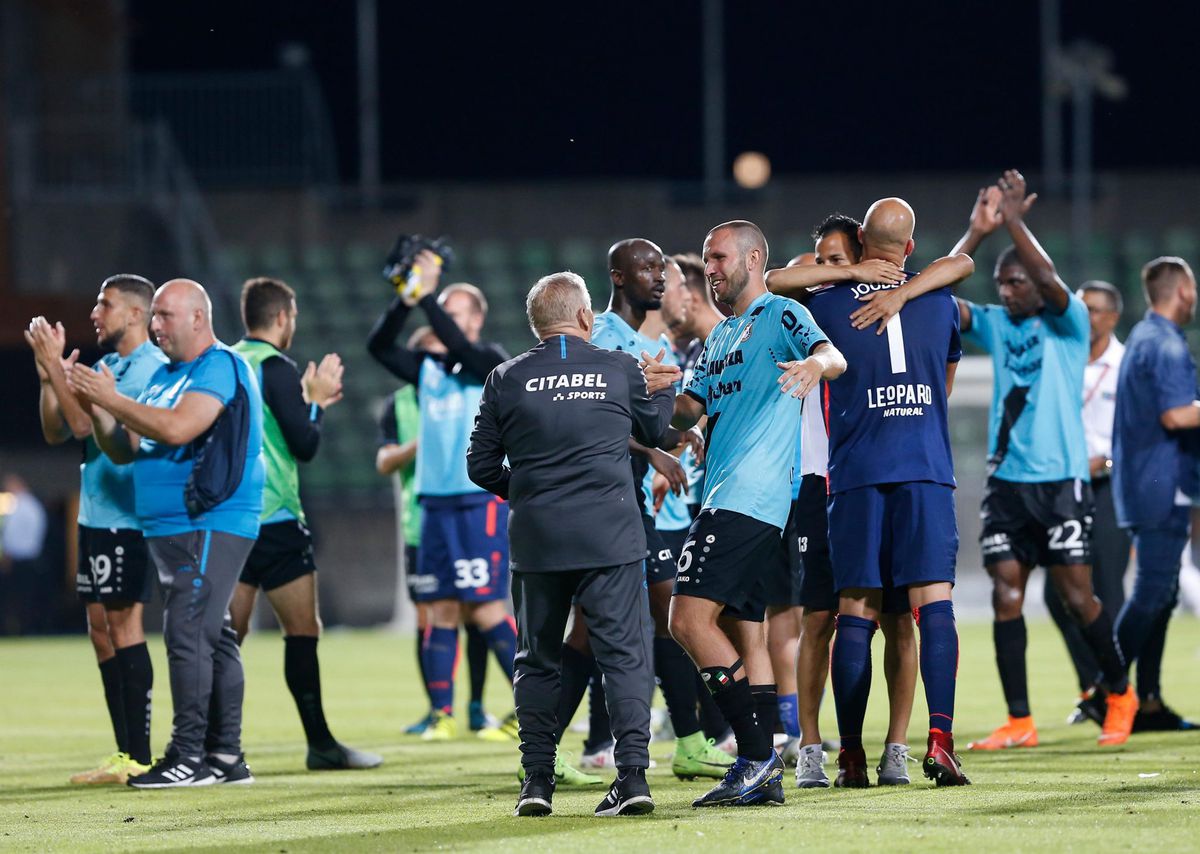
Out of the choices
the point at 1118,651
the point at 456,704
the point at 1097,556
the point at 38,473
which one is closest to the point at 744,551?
the point at 1118,651

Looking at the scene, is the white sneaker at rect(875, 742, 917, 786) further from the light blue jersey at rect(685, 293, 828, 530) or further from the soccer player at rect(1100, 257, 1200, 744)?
the soccer player at rect(1100, 257, 1200, 744)

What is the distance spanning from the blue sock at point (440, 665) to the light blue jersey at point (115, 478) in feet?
7.90

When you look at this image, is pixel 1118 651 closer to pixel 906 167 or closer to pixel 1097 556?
pixel 1097 556

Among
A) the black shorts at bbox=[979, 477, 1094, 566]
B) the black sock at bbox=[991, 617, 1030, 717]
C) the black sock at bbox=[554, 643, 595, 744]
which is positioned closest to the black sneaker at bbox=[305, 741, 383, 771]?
the black sock at bbox=[554, 643, 595, 744]

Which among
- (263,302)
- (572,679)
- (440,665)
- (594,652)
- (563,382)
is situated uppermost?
(263,302)

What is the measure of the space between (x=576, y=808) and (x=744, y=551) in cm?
112

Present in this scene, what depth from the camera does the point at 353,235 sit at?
86.4 feet

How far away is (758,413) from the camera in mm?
6641

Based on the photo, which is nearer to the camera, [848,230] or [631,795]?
[631,795]

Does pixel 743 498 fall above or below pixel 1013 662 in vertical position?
above

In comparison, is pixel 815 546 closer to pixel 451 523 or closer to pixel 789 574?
pixel 789 574

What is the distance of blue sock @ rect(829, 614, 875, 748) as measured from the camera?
6.93 metres

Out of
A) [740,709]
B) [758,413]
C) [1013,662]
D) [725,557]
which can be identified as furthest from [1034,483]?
[740,709]

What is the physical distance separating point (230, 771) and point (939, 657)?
10.4 ft
